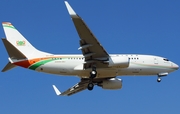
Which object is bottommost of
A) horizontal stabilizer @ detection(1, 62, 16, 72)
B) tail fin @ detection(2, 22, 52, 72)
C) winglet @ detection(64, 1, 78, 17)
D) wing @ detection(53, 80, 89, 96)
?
wing @ detection(53, 80, 89, 96)

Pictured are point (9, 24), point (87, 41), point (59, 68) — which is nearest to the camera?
point (87, 41)

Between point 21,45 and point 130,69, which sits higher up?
point 21,45

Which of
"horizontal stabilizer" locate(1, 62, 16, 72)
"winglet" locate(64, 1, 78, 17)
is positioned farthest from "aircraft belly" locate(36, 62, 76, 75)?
"winglet" locate(64, 1, 78, 17)

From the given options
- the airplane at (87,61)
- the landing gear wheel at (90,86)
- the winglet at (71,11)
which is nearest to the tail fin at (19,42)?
the airplane at (87,61)

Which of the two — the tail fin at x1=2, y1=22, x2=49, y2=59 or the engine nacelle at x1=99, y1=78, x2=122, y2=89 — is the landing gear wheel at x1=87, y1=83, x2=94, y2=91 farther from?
the tail fin at x1=2, y1=22, x2=49, y2=59

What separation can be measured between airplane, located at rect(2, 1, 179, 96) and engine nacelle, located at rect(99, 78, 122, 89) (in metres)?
1.06

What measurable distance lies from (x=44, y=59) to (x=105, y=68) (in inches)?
343

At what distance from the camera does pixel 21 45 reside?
63562 mm

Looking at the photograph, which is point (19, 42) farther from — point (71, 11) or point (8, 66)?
point (71, 11)

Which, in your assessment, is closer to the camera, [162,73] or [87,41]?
[87,41]

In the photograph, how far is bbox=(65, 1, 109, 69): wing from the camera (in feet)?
171

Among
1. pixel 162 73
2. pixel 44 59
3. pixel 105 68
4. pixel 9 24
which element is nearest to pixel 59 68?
pixel 44 59

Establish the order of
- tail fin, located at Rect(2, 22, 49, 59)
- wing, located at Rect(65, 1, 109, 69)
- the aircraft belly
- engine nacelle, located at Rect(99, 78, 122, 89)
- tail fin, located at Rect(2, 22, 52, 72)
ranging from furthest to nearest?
1. engine nacelle, located at Rect(99, 78, 122, 89)
2. tail fin, located at Rect(2, 22, 49, 59)
3. the aircraft belly
4. tail fin, located at Rect(2, 22, 52, 72)
5. wing, located at Rect(65, 1, 109, 69)

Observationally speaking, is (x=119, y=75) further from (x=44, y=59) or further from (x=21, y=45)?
(x=21, y=45)
